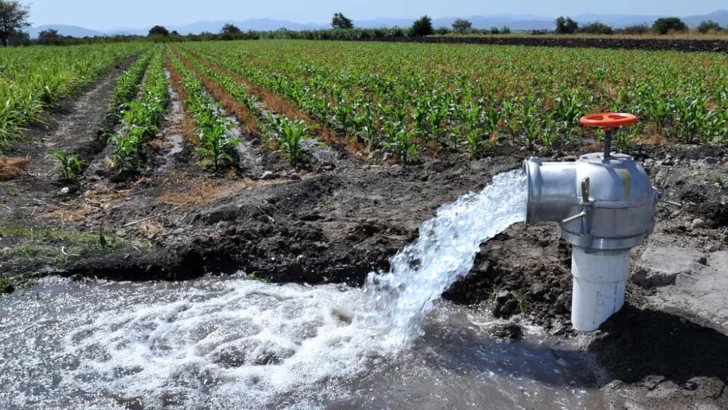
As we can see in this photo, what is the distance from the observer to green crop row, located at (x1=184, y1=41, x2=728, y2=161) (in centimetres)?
890

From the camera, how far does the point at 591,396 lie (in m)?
3.36

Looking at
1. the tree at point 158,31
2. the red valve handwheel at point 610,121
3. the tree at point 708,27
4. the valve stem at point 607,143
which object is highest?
the tree at point 158,31

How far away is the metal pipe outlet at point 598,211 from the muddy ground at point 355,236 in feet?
1.23

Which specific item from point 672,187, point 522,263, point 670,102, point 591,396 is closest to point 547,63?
point 670,102

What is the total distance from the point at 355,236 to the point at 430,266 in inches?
37.3

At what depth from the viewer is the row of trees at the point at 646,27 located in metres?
48.8

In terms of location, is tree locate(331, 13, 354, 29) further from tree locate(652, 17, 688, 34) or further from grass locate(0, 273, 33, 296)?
grass locate(0, 273, 33, 296)

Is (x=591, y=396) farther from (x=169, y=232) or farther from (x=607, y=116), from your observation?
(x=169, y=232)

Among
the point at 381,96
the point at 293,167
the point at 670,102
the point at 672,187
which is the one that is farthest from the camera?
the point at 381,96

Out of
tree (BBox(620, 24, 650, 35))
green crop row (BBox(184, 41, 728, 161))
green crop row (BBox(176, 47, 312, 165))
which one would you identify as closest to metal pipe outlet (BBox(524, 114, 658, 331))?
green crop row (BBox(184, 41, 728, 161))

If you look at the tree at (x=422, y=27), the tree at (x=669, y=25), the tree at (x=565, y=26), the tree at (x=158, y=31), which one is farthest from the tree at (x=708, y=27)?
the tree at (x=158, y=31)

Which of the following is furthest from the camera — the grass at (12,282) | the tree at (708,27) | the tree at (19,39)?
the tree at (19,39)

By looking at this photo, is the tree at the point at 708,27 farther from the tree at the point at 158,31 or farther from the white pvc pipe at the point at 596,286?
the tree at the point at 158,31

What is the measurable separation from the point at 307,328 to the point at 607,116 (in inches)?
90.0
